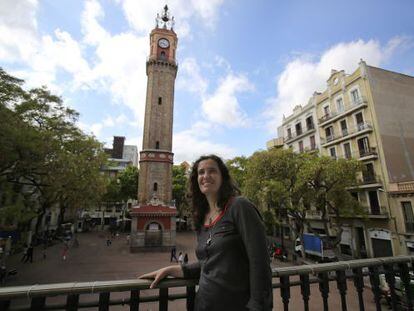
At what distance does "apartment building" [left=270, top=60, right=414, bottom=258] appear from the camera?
1795 cm

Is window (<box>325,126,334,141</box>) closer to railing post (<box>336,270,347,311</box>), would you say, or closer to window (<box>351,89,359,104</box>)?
window (<box>351,89,359,104</box>)

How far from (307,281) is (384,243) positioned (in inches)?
858

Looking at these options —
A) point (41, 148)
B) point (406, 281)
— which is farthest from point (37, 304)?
point (41, 148)

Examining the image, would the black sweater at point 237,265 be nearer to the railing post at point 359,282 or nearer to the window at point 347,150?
the railing post at point 359,282

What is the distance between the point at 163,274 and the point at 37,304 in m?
1.03

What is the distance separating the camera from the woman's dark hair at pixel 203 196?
2.27 meters

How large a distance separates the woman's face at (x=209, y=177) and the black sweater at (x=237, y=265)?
413 mm

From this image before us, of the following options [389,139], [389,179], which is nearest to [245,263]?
[389,179]

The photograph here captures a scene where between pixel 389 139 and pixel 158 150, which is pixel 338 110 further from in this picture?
pixel 158 150

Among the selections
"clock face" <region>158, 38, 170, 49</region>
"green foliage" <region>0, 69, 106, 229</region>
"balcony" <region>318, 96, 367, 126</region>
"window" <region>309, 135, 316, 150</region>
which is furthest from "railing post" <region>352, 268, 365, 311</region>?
"clock face" <region>158, 38, 170, 49</region>

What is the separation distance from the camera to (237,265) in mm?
1774

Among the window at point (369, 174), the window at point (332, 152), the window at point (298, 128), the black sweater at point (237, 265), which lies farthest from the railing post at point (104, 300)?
the window at point (298, 128)

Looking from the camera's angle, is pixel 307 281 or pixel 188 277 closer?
pixel 188 277

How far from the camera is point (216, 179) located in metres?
2.37
